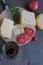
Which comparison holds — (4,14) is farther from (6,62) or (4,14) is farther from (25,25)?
(6,62)

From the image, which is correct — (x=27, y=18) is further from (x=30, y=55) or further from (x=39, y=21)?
(x=30, y=55)

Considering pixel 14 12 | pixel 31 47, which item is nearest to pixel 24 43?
pixel 31 47

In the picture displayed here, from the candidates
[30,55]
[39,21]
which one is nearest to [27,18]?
[39,21]

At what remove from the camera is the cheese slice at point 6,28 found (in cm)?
90

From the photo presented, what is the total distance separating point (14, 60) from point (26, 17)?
188 mm

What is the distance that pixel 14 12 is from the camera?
3.11 feet

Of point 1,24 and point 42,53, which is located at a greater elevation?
point 1,24

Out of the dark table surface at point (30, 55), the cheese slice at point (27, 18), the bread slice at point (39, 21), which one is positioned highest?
Result: the cheese slice at point (27, 18)

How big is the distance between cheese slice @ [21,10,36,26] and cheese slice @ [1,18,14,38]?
5 centimetres

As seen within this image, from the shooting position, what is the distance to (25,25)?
94 centimetres

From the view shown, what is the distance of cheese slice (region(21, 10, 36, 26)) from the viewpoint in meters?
0.94

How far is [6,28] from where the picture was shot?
2.99 feet

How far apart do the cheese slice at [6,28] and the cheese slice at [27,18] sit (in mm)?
53

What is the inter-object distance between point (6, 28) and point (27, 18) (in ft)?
0.34
